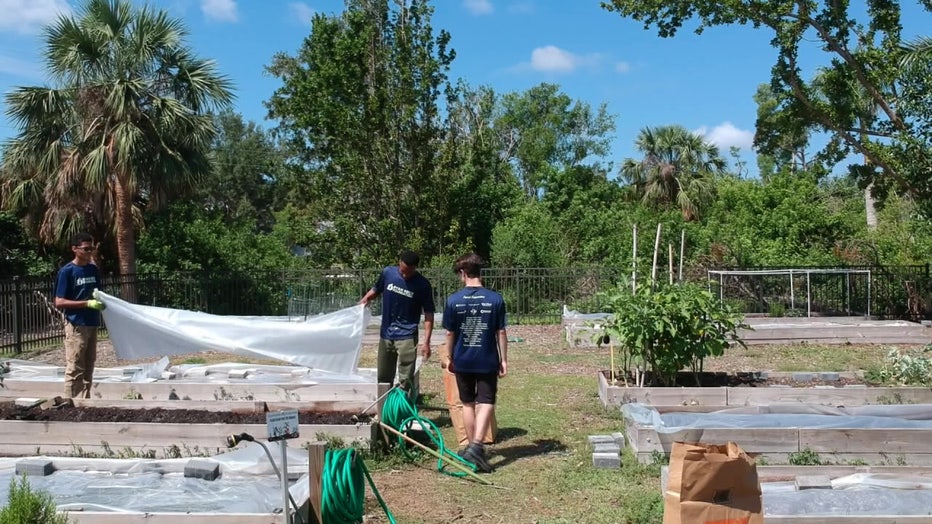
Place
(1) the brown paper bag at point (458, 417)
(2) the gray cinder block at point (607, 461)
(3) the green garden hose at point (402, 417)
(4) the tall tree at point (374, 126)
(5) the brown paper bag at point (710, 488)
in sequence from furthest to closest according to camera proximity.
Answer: (4) the tall tree at point (374, 126), (1) the brown paper bag at point (458, 417), (3) the green garden hose at point (402, 417), (2) the gray cinder block at point (607, 461), (5) the brown paper bag at point (710, 488)

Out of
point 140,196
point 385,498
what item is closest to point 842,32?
point 385,498

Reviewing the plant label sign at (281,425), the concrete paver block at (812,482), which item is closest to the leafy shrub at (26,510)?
the plant label sign at (281,425)

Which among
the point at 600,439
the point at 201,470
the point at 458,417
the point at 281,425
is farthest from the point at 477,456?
the point at 281,425

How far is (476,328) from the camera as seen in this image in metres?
6.80

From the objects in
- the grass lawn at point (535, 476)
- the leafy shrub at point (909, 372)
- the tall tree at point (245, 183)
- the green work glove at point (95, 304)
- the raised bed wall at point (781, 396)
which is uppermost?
the tall tree at point (245, 183)

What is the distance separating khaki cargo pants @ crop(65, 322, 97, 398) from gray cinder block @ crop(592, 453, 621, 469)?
201 inches

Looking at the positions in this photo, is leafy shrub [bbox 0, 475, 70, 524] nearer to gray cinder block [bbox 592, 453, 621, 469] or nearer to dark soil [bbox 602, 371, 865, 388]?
gray cinder block [bbox 592, 453, 621, 469]

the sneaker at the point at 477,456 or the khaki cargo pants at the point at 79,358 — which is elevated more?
the khaki cargo pants at the point at 79,358

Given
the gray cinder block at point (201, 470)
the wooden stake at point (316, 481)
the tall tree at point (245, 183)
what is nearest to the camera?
the wooden stake at point (316, 481)

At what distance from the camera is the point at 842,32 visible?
54.6ft

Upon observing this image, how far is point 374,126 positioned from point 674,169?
51.5 feet

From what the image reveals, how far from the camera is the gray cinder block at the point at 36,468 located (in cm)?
587

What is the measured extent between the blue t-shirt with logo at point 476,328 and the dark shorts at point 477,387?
7 cm

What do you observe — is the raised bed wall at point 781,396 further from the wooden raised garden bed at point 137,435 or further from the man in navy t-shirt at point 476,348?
the wooden raised garden bed at point 137,435
